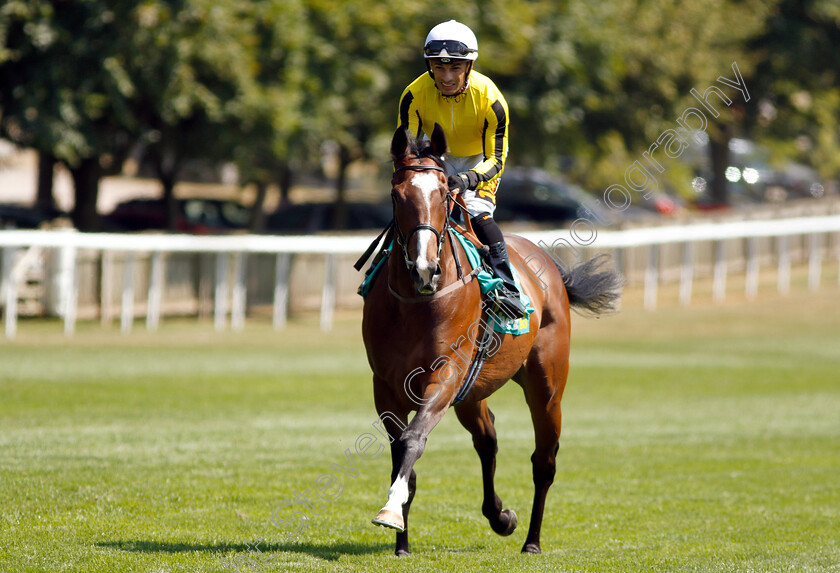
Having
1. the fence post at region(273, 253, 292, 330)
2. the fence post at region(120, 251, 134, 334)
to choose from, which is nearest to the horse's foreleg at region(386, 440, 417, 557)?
the fence post at region(120, 251, 134, 334)

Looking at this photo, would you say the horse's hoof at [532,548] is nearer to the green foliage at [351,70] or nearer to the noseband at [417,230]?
the noseband at [417,230]

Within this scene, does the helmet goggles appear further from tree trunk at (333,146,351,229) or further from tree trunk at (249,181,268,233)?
tree trunk at (333,146,351,229)

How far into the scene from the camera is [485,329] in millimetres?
6766

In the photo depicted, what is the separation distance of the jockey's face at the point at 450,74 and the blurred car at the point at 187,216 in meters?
22.8

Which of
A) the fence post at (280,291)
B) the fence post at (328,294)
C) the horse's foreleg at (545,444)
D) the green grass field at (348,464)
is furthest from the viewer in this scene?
the fence post at (328,294)

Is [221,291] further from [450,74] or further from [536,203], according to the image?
[536,203]

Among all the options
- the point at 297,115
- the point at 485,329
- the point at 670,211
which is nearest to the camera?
the point at 485,329

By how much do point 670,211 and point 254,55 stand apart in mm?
23691

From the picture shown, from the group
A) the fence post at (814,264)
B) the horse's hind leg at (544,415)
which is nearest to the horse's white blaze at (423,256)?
the horse's hind leg at (544,415)

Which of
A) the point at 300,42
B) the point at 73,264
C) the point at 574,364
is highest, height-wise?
the point at 300,42

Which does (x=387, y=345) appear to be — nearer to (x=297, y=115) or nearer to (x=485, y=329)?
(x=485, y=329)

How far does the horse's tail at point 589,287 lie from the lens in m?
8.29

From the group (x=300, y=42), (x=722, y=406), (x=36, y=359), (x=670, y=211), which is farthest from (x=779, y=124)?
(x=36, y=359)

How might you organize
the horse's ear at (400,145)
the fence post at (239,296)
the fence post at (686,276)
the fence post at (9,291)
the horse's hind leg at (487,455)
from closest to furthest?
the horse's ear at (400,145), the horse's hind leg at (487,455), the fence post at (9,291), the fence post at (239,296), the fence post at (686,276)
